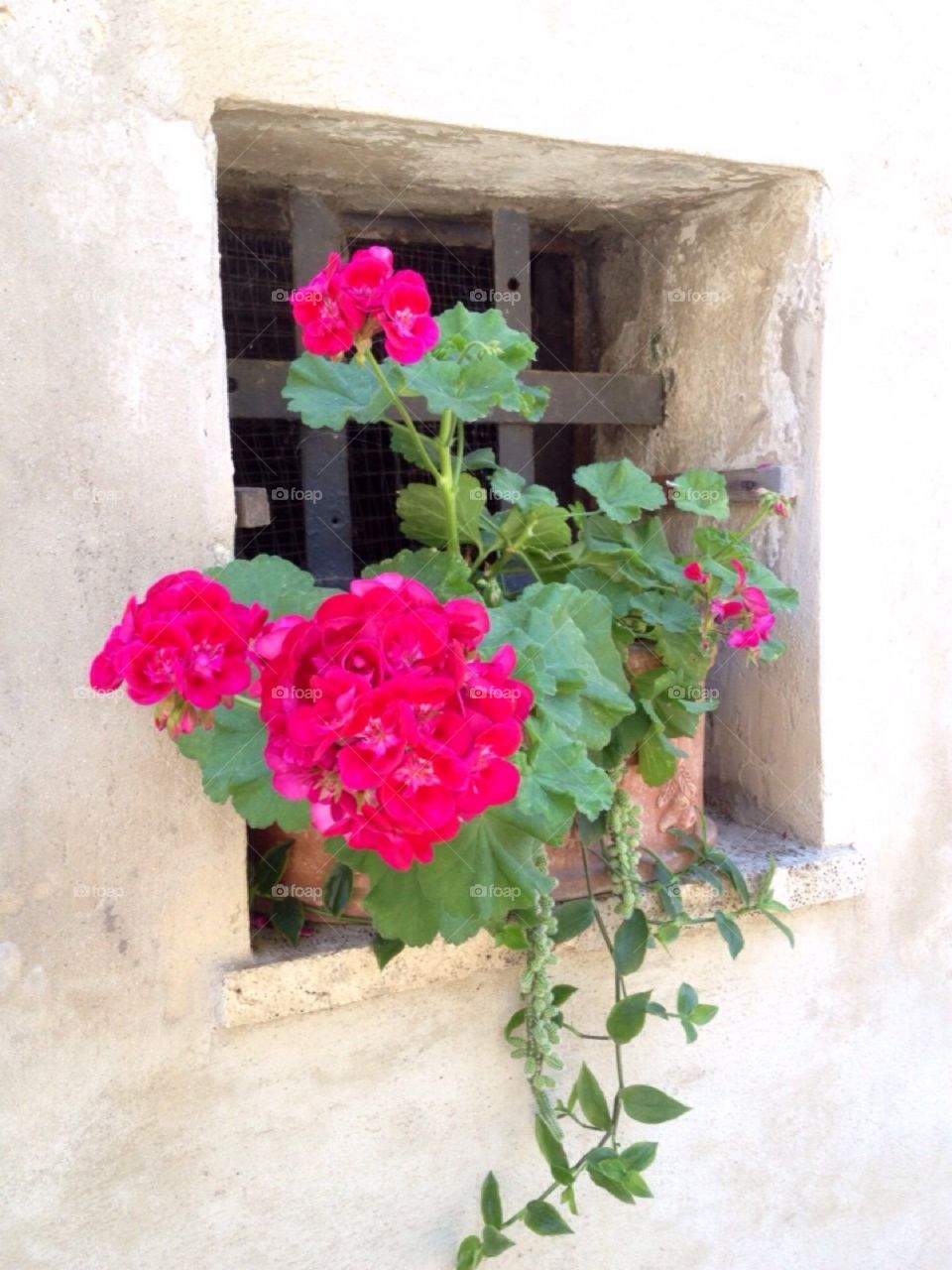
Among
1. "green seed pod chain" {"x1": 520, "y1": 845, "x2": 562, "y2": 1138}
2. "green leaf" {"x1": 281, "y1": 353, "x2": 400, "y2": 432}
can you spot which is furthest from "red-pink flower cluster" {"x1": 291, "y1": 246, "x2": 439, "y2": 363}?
"green seed pod chain" {"x1": 520, "y1": 845, "x2": 562, "y2": 1138}

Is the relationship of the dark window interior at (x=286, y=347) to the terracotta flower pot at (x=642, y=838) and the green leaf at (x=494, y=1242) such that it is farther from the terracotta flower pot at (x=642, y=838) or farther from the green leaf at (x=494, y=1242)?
the green leaf at (x=494, y=1242)

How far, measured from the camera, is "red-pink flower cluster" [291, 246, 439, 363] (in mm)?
1214

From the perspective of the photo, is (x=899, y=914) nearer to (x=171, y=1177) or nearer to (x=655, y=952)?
(x=655, y=952)

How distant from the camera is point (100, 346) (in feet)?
4.37

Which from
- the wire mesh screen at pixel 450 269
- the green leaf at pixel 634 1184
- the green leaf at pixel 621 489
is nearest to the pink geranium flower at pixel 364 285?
the green leaf at pixel 621 489

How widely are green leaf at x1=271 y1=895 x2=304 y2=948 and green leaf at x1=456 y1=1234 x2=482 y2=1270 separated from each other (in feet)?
1.63

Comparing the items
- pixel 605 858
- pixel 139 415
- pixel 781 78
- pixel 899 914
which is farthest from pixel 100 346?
pixel 899 914

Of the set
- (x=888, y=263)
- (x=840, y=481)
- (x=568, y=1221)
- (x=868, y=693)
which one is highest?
(x=888, y=263)

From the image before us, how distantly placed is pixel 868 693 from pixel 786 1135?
2.49 feet

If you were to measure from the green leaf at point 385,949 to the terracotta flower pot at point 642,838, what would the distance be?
2.0 inches

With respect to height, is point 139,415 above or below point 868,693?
above

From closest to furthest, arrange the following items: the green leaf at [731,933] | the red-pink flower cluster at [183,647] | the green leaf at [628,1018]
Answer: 1. the red-pink flower cluster at [183,647]
2. the green leaf at [628,1018]
3. the green leaf at [731,933]

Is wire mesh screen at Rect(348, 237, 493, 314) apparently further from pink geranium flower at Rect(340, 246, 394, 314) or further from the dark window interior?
pink geranium flower at Rect(340, 246, 394, 314)

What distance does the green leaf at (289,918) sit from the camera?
58.6 inches
